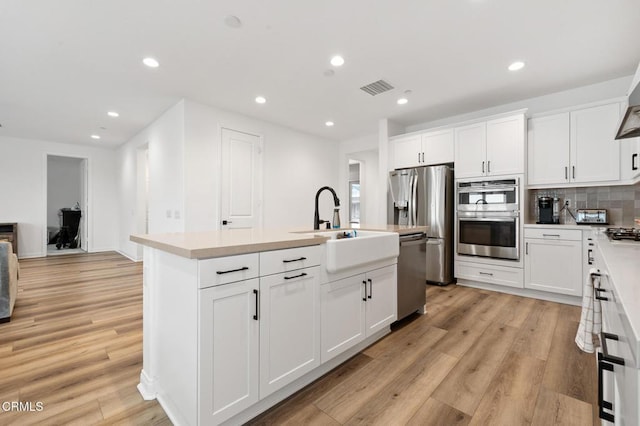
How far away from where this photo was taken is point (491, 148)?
3791 mm

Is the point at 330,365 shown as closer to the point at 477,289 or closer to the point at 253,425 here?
the point at 253,425

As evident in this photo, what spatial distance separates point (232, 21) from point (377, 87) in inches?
75.1

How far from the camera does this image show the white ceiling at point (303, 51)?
2174 millimetres

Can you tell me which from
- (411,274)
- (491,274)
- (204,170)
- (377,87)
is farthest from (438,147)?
(204,170)

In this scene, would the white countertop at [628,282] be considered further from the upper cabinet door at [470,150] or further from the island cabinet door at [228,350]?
the upper cabinet door at [470,150]

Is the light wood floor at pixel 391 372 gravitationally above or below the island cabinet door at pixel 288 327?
below

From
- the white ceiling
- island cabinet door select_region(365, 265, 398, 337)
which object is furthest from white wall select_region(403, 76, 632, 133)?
island cabinet door select_region(365, 265, 398, 337)

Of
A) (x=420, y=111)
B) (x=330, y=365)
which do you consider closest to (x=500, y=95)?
(x=420, y=111)

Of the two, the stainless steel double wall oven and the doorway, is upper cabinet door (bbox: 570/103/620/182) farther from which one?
the doorway

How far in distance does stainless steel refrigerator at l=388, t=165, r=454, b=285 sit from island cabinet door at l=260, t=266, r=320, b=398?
2875mm

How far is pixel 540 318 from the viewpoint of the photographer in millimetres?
2848

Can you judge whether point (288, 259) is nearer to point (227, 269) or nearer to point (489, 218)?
point (227, 269)

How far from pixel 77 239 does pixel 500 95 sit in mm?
9994

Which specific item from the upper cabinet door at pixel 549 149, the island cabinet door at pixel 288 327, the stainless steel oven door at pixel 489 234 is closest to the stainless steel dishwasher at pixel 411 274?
the island cabinet door at pixel 288 327
